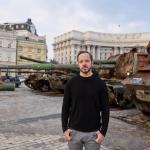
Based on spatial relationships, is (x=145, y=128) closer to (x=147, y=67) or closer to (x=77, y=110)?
(x=147, y=67)

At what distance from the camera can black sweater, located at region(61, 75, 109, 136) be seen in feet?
12.6

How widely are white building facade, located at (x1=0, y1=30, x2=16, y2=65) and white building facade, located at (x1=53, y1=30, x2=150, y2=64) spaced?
14.5 m

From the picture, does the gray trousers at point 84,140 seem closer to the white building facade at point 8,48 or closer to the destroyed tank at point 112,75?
the destroyed tank at point 112,75

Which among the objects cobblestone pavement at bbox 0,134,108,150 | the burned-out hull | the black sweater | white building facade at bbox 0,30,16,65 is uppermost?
white building facade at bbox 0,30,16,65

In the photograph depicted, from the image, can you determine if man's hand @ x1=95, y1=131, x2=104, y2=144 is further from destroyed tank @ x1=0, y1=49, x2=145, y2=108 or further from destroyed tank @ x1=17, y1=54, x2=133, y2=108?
destroyed tank @ x1=17, y1=54, x2=133, y2=108

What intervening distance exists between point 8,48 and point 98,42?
88.7 feet

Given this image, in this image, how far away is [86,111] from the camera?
12.6 ft

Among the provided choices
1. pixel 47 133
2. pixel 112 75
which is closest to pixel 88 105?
pixel 47 133

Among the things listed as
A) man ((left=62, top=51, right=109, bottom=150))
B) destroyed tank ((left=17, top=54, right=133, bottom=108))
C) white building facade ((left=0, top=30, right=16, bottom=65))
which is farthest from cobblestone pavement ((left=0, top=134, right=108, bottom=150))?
white building facade ((left=0, top=30, right=16, bottom=65))

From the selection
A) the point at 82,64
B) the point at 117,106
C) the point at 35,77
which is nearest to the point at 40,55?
the point at 35,77

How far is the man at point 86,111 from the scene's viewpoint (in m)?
3.82

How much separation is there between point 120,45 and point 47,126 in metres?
74.6

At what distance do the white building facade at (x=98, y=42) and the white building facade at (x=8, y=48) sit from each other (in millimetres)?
14521

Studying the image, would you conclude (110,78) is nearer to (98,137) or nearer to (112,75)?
(112,75)
